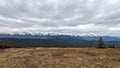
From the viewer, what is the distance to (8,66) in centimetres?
2031

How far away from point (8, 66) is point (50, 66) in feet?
20.0

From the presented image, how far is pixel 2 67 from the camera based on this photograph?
1986 centimetres

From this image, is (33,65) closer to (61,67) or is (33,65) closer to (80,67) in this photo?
(61,67)

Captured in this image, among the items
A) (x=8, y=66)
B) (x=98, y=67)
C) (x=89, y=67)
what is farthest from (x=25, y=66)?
(x=98, y=67)

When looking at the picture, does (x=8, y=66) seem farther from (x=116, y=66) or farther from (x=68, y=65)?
(x=116, y=66)

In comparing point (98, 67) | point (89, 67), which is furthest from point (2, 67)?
point (98, 67)

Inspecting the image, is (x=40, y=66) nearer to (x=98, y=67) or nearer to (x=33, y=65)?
(x=33, y=65)

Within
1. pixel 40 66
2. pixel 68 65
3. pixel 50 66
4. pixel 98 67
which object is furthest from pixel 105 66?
pixel 40 66

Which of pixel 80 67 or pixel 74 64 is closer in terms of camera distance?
pixel 80 67

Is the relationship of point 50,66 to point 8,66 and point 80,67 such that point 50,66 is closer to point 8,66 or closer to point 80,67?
point 80,67

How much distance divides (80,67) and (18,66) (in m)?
8.94

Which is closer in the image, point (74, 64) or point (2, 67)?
point (2, 67)

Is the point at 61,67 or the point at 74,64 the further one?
the point at 74,64

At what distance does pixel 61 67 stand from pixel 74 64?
252 cm
